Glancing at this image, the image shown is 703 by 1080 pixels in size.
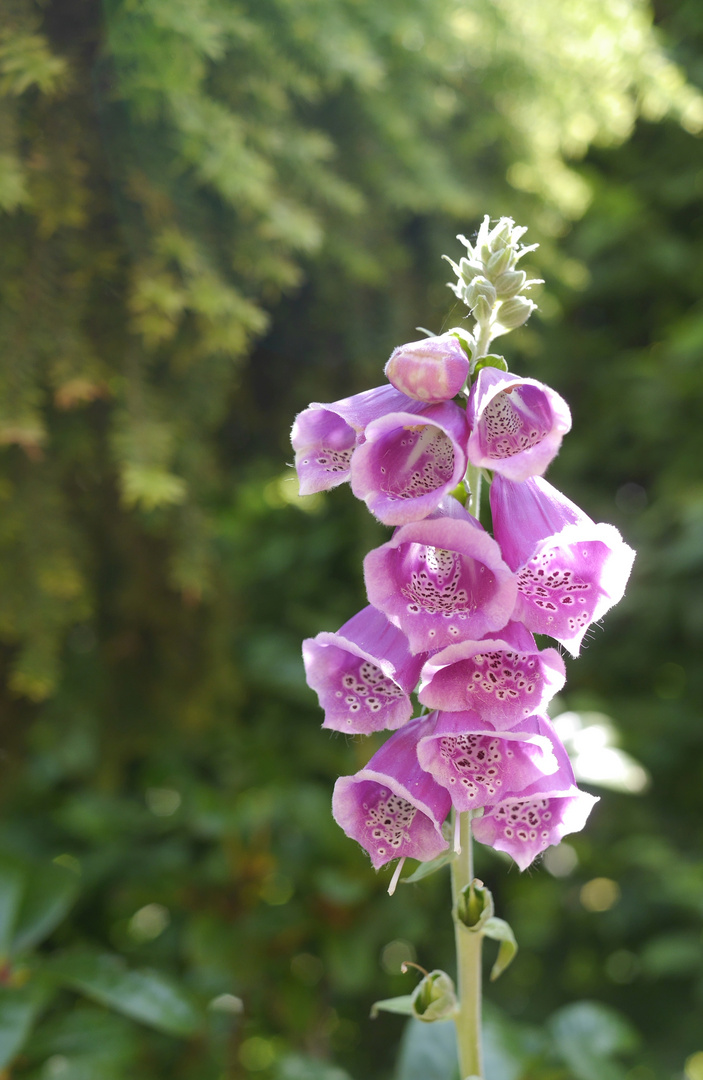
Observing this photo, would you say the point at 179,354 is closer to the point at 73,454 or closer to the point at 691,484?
the point at 73,454

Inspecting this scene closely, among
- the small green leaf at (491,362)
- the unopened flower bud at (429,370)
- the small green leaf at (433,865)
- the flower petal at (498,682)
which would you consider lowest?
the small green leaf at (433,865)

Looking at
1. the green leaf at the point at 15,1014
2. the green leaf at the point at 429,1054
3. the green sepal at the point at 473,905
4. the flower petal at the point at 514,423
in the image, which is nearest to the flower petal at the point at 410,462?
the flower petal at the point at 514,423

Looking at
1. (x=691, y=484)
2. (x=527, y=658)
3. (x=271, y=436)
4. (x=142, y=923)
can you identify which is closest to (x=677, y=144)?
(x=691, y=484)

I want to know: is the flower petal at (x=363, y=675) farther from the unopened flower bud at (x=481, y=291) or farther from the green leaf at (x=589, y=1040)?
the green leaf at (x=589, y=1040)

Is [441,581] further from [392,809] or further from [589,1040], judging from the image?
[589,1040]

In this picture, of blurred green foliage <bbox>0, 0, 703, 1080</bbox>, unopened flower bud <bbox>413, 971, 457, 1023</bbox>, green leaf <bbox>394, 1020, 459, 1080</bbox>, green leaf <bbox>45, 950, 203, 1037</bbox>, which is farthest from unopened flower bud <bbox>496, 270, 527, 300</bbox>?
green leaf <bbox>45, 950, 203, 1037</bbox>
